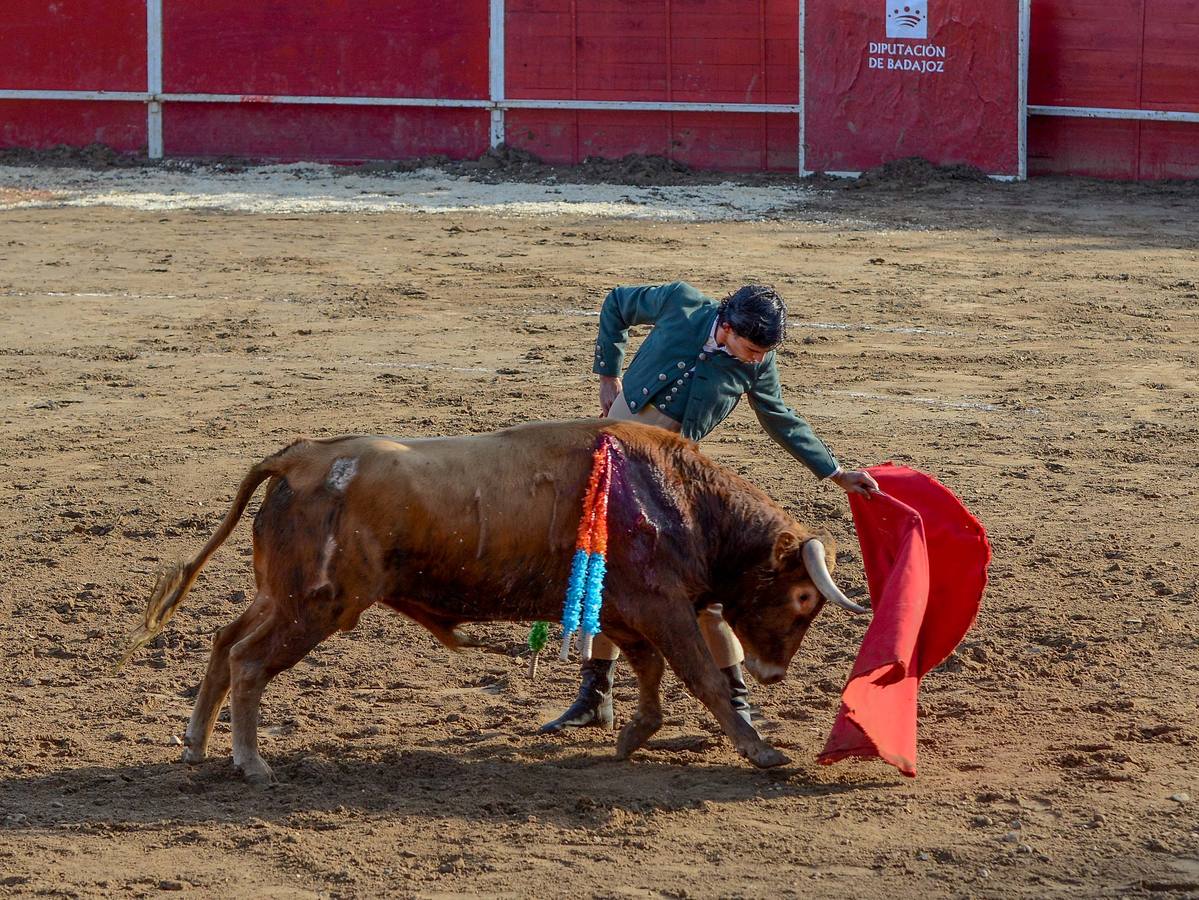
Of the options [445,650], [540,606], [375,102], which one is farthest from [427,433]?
[375,102]

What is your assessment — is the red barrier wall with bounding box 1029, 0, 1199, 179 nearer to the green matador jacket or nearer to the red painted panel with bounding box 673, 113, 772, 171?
the red painted panel with bounding box 673, 113, 772, 171

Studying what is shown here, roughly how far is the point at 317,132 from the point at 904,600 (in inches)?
510

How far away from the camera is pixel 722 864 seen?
403 cm

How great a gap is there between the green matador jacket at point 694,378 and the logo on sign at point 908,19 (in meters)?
10.6

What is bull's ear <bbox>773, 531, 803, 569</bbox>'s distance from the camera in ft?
15.8

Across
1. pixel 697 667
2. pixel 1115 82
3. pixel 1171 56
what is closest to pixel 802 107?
pixel 1115 82

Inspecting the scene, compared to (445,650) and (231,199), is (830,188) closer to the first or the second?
(231,199)

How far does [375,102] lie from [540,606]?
12.5 metres

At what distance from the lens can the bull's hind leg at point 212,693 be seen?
4699 millimetres

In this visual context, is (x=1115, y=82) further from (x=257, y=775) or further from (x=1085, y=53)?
(x=257, y=775)

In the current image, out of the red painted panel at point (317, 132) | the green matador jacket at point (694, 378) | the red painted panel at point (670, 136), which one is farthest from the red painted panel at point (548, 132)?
the green matador jacket at point (694, 378)

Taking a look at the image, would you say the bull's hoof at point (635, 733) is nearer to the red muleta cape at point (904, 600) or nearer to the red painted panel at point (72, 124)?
the red muleta cape at point (904, 600)

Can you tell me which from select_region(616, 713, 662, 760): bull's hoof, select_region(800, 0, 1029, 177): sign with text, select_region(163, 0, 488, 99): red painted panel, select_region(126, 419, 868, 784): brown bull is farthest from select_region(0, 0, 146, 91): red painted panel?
select_region(616, 713, 662, 760): bull's hoof

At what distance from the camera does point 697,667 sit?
15.2 ft
